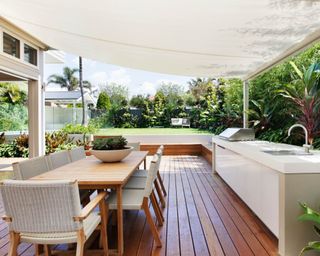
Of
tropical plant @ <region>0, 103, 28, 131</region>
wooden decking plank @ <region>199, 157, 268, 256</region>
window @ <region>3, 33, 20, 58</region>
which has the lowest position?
wooden decking plank @ <region>199, 157, 268, 256</region>

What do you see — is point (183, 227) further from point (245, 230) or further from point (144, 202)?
point (144, 202)

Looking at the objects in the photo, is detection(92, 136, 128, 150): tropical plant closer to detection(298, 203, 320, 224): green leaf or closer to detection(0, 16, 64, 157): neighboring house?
detection(298, 203, 320, 224): green leaf

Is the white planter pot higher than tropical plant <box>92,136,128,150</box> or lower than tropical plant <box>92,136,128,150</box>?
lower

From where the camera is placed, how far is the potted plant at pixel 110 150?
11.8 ft

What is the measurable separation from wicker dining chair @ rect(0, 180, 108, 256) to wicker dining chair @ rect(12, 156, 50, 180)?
2.42 feet

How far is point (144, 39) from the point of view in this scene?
4469mm

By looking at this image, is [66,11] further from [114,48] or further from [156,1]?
[114,48]

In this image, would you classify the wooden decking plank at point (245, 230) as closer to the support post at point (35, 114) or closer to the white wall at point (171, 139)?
the support post at point (35, 114)

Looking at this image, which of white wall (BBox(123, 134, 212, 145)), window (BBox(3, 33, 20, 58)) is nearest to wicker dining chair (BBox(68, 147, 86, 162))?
window (BBox(3, 33, 20, 58))

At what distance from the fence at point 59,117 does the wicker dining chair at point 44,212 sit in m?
9.92

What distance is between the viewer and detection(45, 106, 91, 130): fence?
1164 centimetres

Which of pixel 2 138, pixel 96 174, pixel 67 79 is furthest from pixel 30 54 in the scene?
pixel 67 79

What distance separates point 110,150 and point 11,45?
3.89 m

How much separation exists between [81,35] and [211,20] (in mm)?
2312
